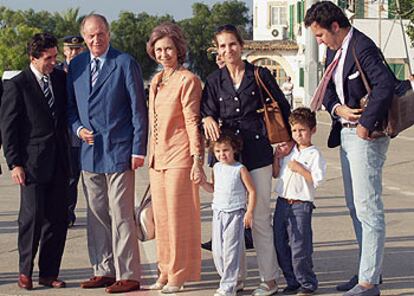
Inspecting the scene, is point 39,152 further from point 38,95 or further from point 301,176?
point 301,176

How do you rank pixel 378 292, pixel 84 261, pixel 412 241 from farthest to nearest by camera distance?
pixel 412 241
pixel 84 261
pixel 378 292

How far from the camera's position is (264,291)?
24.0ft

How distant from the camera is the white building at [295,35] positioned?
141 feet

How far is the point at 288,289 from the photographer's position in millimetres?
7438

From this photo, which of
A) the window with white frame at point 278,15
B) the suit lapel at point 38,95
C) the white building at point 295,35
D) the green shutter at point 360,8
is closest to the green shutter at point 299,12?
the white building at point 295,35

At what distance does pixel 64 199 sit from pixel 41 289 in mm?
716

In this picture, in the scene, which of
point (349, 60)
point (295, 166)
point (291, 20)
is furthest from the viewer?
point (291, 20)

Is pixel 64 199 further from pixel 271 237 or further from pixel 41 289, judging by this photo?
pixel 271 237

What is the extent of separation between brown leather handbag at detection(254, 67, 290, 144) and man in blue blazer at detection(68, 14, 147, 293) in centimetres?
89

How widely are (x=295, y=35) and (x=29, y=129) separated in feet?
174

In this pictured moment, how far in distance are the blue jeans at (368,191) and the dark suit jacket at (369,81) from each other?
25 centimetres

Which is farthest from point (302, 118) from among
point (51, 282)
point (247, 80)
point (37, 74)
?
point (51, 282)

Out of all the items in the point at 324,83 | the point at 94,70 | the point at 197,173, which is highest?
the point at 94,70

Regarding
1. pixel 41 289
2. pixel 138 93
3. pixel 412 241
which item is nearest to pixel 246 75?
pixel 138 93
